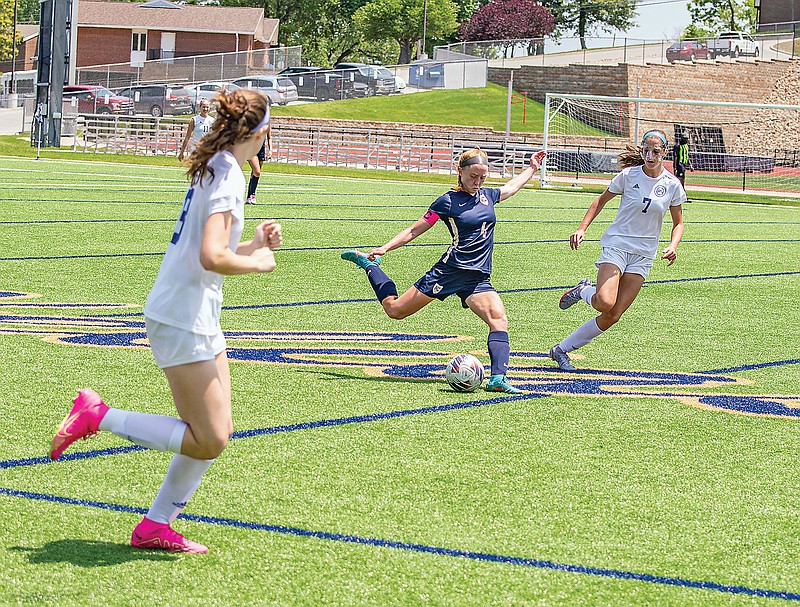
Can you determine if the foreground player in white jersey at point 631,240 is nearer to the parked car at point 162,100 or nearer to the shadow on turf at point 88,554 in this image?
the shadow on turf at point 88,554

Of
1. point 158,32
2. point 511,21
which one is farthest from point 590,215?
point 511,21

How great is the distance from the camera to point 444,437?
22.5ft

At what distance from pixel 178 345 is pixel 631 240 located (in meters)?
5.39

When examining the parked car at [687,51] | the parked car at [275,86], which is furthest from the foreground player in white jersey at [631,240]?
the parked car at [687,51]

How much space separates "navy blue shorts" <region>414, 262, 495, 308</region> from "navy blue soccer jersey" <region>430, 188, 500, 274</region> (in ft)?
0.13

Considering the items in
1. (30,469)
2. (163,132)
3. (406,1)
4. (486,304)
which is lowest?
(30,469)

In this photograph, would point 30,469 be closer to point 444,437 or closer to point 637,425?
point 444,437

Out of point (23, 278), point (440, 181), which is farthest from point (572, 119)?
point (23, 278)

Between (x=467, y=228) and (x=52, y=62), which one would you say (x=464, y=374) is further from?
(x=52, y=62)

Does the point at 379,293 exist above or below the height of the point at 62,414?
above

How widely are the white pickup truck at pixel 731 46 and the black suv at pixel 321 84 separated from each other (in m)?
19.7

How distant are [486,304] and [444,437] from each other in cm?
182

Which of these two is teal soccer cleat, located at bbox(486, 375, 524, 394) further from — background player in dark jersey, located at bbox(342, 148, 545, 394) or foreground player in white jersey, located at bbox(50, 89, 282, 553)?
foreground player in white jersey, located at bbox(50, 89, 282, 553)

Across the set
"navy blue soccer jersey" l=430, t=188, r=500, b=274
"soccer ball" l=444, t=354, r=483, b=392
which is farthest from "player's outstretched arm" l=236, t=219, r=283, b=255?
"navy blue soccer jersey" l=430, t=188, r=500, b=274
